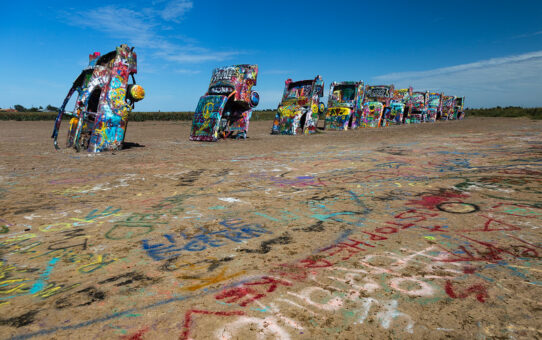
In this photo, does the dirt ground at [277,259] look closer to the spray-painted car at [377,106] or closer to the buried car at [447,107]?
the spray-painted car at [377,106]

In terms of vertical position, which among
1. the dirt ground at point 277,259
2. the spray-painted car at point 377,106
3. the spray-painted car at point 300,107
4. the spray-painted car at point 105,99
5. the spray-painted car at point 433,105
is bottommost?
the dirt ground at point 277,259

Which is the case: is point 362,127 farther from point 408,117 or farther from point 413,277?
point 413,277

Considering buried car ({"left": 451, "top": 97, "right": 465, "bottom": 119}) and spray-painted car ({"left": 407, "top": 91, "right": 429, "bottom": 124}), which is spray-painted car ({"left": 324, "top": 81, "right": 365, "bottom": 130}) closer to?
spray-painted car ({"left": 407, "top": 91, "right": 429, "bottom": 124})

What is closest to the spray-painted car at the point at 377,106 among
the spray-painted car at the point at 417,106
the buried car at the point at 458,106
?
the spray-painted car at the point at 417,106

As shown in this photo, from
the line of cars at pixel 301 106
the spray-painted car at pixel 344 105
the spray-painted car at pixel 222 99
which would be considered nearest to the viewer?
the spray-painted car at pixel 222 99

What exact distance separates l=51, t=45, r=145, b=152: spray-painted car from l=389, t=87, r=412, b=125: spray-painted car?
20.2 m

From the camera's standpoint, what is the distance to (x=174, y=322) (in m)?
1.65

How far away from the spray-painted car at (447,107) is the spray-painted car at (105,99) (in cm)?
3042

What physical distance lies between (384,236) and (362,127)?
18826 millimetres

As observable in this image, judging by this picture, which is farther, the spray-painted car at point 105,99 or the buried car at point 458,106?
the buried car at point 458,106

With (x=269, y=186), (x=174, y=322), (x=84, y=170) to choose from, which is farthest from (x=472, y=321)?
(x=84, y=170)

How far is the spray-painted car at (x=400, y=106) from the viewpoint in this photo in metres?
24.5

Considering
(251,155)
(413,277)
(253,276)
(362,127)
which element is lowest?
(253,276)

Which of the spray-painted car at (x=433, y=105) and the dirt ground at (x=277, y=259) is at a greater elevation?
the spray-painted car at (x=433, y=105)
